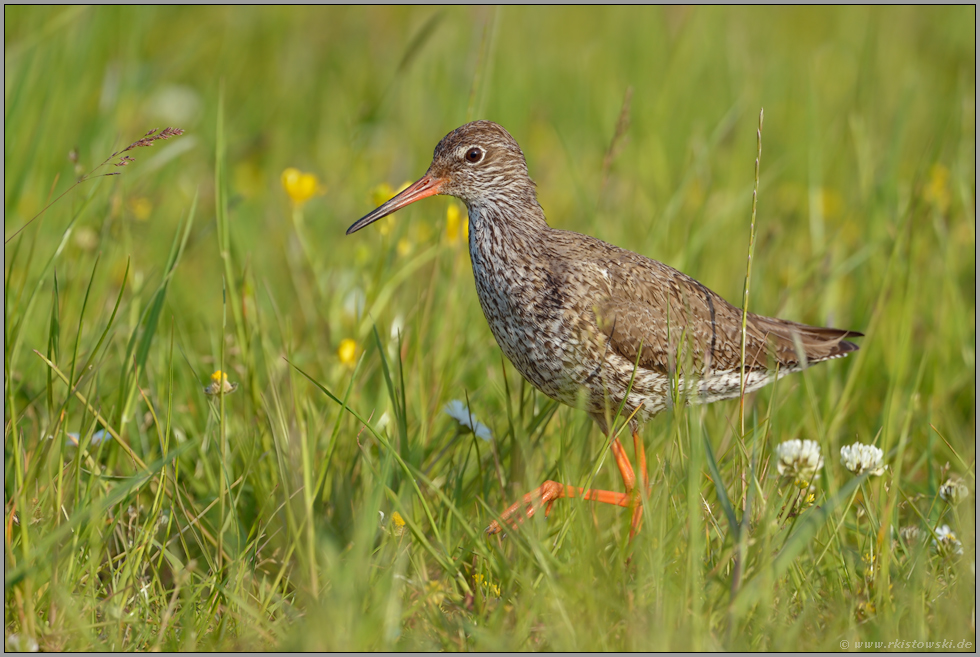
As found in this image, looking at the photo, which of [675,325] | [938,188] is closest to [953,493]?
[675,325]

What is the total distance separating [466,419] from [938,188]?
4.93 metres

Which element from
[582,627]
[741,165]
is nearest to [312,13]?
[741,165]

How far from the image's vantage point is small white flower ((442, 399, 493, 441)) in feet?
13.9

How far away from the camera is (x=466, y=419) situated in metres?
4.26

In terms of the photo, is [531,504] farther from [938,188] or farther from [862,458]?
[938,188]

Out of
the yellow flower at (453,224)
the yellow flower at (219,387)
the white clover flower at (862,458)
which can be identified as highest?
the yellow flower at (453,224)

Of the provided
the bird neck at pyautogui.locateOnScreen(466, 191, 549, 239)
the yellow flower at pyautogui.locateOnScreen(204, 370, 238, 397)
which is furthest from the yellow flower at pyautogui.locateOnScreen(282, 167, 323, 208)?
the yellow flower at pyautogui.locateOnScreen(204, 370, 238, 397)

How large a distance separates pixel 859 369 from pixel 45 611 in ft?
16.5

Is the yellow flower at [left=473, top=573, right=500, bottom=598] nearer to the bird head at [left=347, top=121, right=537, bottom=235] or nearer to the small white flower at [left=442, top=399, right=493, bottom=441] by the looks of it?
the small white flower at [left=442, top=399, right=493, bottom=441]

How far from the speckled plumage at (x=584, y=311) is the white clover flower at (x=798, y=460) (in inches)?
16.8

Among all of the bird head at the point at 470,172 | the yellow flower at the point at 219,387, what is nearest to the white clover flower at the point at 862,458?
the bird head at the point at 470,172

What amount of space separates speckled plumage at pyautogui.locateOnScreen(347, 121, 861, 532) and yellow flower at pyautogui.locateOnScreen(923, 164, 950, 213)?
1.79 meters

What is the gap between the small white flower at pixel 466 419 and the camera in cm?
423

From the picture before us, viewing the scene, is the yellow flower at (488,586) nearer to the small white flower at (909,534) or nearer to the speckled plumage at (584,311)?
the speckled plumage at (584,311)
